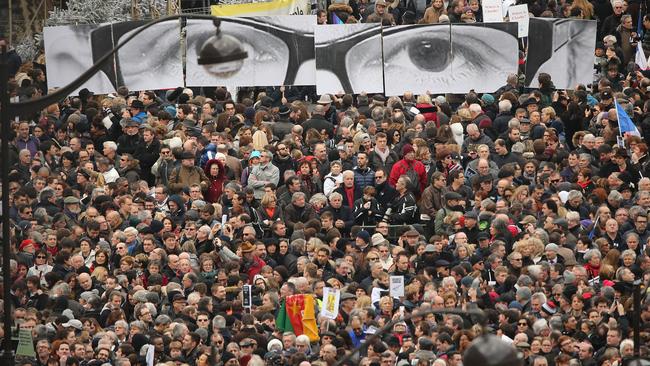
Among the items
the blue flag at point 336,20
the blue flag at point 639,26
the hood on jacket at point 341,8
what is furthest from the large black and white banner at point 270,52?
the blue flag at point 639,26

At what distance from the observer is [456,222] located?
90.1 ft

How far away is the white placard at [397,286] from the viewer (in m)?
25.4

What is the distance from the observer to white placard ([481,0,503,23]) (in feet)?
113

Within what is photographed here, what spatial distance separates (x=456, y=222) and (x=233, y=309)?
3.62m

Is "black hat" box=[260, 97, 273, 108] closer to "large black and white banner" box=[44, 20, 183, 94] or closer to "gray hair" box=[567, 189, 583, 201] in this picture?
"large black and white banner" box=[44, 20, 183, 94]

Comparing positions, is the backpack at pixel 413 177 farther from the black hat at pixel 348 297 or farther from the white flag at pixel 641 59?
the white flag at pixel 641 59

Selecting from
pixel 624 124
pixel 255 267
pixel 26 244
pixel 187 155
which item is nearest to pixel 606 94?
pixel 624 124

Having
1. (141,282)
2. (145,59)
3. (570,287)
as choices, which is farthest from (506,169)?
(145,59)

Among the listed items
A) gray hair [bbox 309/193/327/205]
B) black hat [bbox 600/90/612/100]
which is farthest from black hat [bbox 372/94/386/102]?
gray hair [bbox 309/193/327/205]

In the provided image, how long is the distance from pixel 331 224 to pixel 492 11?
8.15 metres

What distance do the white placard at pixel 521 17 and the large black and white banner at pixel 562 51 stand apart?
0.43 ft

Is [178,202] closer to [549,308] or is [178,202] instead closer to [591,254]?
[591,254]

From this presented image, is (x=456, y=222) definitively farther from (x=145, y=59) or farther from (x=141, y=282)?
(x=145, y=59)

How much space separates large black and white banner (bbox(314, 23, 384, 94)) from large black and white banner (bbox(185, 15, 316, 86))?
0.72 feet
